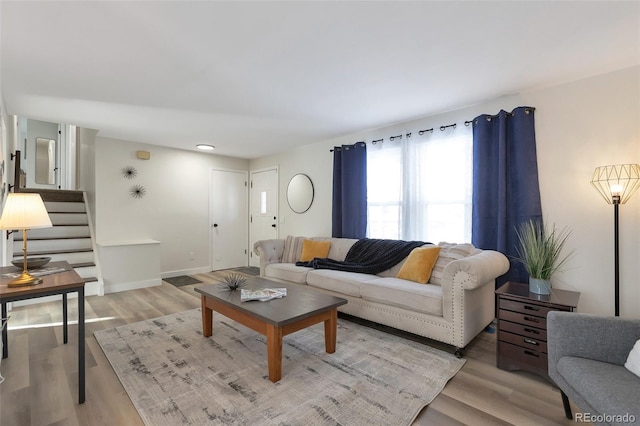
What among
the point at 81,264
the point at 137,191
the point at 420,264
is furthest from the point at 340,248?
the point at 81,264

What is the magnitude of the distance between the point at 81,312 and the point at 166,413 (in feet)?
2.61

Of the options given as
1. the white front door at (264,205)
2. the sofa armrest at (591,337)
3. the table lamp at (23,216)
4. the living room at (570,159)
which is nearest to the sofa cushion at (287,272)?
the living room at (570,159)

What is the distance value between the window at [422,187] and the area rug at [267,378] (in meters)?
1.42

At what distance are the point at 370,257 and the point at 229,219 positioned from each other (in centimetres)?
354

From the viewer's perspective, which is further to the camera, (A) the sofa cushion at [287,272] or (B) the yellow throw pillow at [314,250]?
(B) the yellow throw pillow at [314,250]

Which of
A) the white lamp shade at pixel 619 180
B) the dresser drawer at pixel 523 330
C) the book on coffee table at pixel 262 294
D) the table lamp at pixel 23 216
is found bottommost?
the dresser drawer at pixel 523 330

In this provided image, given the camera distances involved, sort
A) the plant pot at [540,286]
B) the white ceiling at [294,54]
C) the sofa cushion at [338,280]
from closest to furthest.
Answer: the white ceiling at [294,54]
the plant pot at [540,286]
the sofa cushion at [338,280]

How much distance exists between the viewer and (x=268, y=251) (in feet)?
13.9

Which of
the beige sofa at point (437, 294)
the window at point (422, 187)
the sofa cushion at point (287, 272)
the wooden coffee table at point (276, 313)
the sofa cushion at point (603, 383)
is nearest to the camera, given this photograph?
the sofa cushion at point (603, 383)

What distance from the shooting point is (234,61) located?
2.29 meters

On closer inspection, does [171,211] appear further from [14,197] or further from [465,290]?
[465,290]

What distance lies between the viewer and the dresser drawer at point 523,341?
207 cm

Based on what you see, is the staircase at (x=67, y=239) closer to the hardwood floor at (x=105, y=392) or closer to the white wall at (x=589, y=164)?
the hardwood floor at (x=105, y=392)

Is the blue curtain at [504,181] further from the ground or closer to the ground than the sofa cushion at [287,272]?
further from the ground
